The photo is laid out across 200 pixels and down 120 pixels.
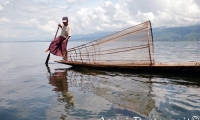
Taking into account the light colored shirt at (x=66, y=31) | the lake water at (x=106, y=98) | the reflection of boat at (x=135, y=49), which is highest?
the light colored shirt at (x=66, y=31)

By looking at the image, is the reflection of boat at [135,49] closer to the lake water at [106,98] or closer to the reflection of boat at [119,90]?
the lake water at [106,98]

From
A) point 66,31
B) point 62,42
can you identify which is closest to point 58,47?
point 62,42

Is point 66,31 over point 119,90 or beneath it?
over

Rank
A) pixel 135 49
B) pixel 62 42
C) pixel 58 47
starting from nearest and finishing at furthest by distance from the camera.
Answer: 1. pixel 135 49
2. pixel 62 42
3. pixel 58 47

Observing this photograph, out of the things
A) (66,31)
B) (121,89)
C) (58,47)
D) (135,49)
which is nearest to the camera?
(121,89)

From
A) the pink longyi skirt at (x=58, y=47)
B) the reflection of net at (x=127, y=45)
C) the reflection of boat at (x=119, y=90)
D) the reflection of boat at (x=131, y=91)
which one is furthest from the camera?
the pink longyi skirt at (x=58, y=47)

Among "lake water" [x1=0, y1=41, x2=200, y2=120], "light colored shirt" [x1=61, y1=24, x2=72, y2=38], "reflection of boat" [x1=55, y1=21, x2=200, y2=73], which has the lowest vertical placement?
"lake water" [x1=0, y1=41, x2=200, y2=120]

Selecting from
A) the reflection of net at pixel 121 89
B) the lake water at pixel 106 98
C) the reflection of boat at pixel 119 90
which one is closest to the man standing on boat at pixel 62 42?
the reflection of net at pixel 121 89

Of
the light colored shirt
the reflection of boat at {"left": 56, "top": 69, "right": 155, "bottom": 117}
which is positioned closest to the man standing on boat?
the light colored shirt

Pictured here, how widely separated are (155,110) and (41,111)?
3891 mm

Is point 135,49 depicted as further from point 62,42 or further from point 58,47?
point 58,47

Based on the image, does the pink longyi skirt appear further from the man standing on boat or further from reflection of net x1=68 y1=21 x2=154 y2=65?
reflection of net x1=68 y1=21 x2=154 y2=65

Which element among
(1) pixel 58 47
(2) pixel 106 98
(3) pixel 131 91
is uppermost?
(1) pixel 58 47

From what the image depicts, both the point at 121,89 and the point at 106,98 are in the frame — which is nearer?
the point at 106,98
